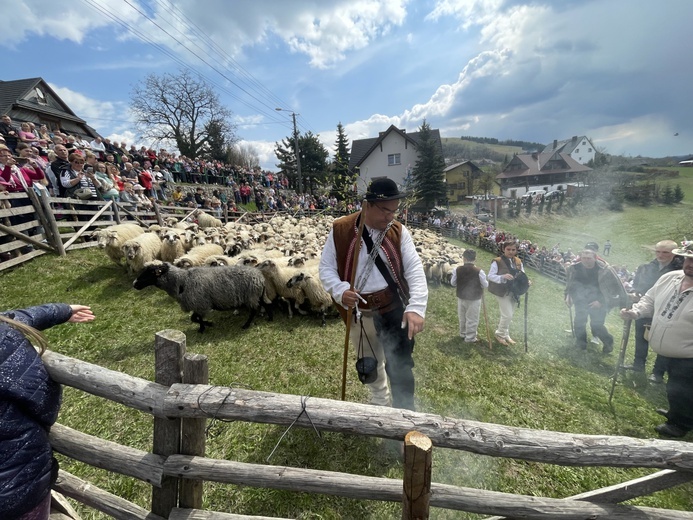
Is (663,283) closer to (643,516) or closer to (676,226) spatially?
(643,516)

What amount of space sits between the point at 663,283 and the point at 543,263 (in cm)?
1689

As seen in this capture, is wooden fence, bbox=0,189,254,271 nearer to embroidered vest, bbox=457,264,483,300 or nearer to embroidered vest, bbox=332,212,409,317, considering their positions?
embroidered vest, bbox=332,212,409,317

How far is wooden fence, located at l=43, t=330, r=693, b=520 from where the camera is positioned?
6.64ft

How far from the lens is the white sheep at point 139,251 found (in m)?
7.81

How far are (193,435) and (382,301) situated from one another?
2009 mm

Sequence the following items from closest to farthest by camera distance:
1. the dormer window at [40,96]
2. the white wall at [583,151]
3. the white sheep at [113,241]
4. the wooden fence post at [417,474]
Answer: the wooden fence post at [417,474] < the white sheep at [113,241] < the dormer window at [40,96] < the white wall at [583,151]

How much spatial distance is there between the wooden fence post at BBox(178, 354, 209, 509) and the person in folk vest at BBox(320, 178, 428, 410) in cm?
134

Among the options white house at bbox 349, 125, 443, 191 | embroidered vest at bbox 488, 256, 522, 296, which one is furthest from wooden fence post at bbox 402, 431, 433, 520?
white house at bbox 349, 125, 443, 191

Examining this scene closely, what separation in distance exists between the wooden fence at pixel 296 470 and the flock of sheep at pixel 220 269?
3.92 meters

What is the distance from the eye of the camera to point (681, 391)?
3705 millimetres

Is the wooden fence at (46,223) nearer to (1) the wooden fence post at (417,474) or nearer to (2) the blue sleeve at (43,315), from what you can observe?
(2) the blue sleeve at (43,315)

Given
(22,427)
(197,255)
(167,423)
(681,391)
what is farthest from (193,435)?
(197,255)

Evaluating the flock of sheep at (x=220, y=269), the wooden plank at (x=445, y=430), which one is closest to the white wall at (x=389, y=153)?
the flock of sheep at (x=220, y=269)

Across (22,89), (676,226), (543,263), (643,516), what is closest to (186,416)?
(643,516)
